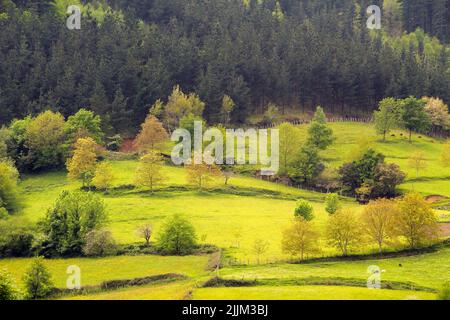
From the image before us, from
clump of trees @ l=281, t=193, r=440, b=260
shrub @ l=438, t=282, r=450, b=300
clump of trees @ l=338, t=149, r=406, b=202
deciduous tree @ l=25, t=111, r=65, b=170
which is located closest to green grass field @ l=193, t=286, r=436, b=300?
shrub @ l=438, t=282, r=450, b=300

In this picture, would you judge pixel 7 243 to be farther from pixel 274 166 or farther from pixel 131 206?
pixel 274 166

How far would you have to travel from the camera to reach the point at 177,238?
83625mm

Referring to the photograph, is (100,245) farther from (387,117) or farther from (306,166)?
(387,117)

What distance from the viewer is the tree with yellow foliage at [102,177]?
108 metres

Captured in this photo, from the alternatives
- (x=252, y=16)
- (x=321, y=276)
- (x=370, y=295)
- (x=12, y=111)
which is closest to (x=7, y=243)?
(x=321, y=276)

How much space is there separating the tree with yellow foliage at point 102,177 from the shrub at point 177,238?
26452 millimetres

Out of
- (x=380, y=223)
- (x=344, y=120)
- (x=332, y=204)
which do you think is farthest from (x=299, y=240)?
(x=344, y=120)

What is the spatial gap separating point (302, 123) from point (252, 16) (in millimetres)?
54080

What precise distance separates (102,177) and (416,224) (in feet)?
163

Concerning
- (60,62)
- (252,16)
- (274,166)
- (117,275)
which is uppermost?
(252,16)

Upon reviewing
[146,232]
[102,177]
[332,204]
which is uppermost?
[102,177]

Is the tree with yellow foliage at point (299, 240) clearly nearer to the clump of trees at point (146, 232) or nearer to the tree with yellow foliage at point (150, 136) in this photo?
the clump of trees at point (146, 232)

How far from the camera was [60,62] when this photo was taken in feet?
484

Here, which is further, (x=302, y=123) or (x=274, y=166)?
(x=302, y=123)
